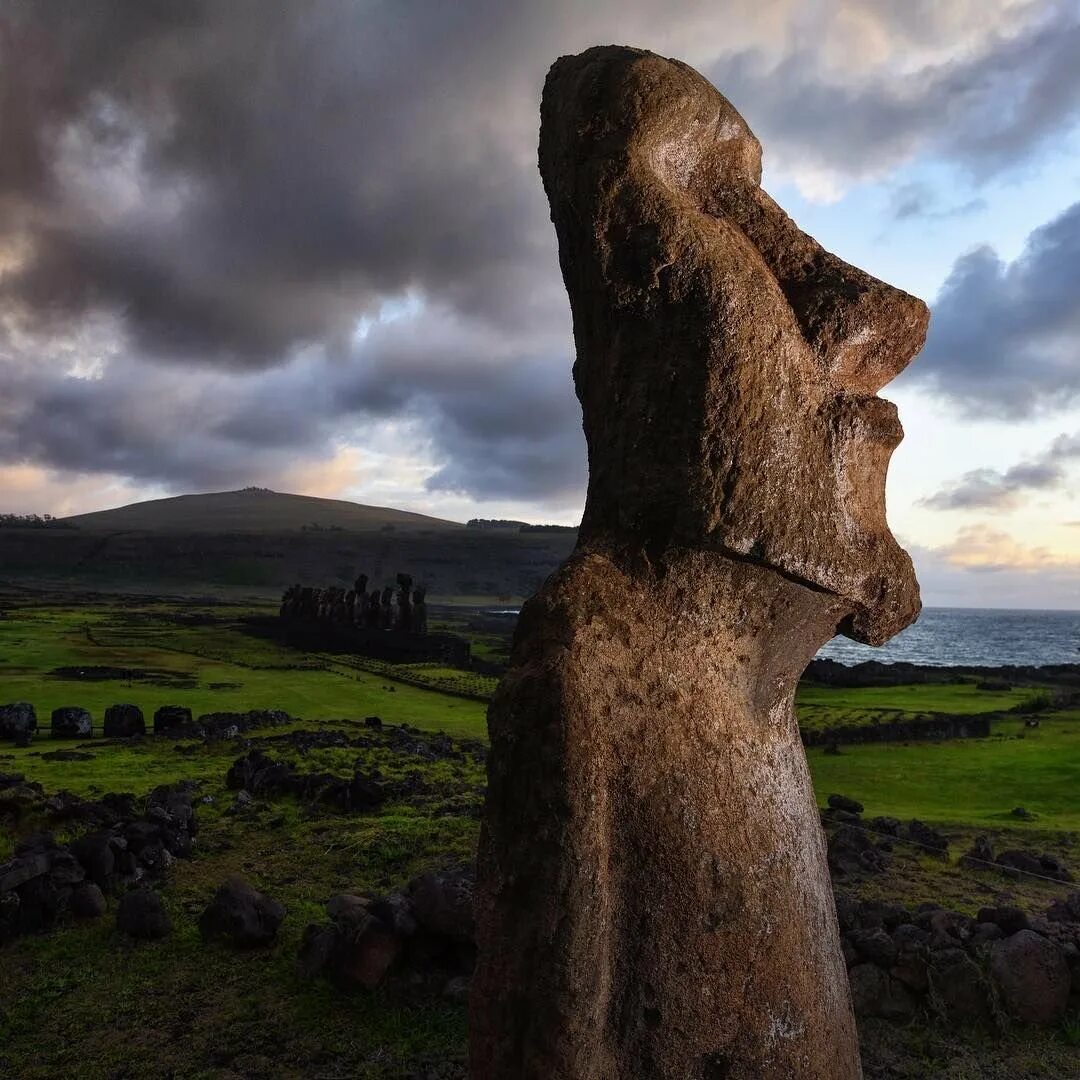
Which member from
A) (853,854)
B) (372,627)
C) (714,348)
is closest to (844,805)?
(853,854)

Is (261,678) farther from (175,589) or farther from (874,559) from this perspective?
(175,589)

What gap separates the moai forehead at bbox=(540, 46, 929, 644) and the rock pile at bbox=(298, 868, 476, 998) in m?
3.64

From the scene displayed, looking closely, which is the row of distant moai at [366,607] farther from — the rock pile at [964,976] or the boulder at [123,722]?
the rock pile at [964,976]

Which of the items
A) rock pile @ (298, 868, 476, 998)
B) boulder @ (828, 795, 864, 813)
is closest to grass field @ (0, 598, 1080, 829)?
boulder @ (828, 795, 864, 813)

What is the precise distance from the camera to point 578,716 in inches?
107

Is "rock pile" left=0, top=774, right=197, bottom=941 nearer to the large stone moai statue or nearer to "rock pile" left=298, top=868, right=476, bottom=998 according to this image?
"rock pile" left=298, top=868, right=476, bottom=998

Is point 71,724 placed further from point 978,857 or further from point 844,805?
point 978,857

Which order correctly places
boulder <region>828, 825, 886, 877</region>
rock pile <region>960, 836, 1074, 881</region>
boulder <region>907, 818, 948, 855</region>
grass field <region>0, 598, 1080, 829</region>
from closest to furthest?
boulder <region>828, 825, 886, 877</region> → rock pile <region>960, 836, 1074, 881</region> → boulder <region>907, 818, 948, 855</region> → grass field <region>0, 598, 1080, 829</region>

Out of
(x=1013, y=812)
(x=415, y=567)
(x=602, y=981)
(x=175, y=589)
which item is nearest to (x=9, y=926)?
(x=602, y=981)

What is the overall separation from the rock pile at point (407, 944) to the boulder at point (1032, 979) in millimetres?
3506

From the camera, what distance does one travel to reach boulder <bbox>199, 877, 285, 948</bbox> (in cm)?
647

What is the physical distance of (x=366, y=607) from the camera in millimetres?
42062

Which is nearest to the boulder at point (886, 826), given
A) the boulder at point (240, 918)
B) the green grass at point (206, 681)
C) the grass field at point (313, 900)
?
the grass field at point (313, 900)

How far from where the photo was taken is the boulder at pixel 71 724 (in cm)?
1606
